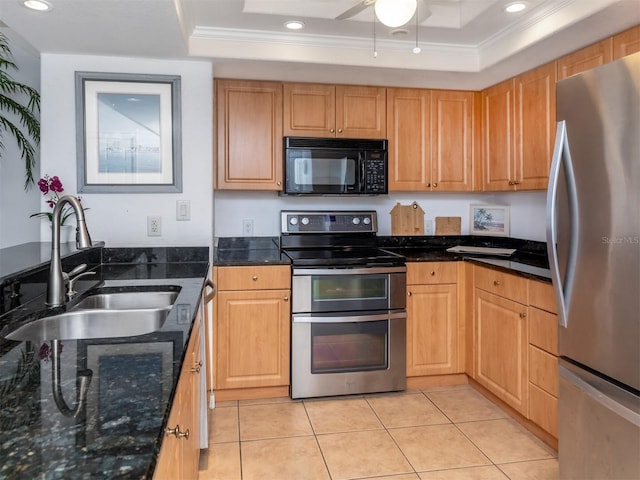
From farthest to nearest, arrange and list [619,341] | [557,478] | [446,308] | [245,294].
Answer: [446,308], [245,294], [557,478], [619,341]

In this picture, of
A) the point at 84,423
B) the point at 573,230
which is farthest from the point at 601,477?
the point at 84,423

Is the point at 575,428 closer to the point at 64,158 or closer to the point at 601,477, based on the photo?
the point at 601,477

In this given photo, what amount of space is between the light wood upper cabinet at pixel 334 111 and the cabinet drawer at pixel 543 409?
1876mm

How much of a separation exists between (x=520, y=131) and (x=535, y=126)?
14 cm

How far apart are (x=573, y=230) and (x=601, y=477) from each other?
2.95ft

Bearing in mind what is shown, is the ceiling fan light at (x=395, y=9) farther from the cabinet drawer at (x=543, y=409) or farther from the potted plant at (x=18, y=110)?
the potted plant at (x=18, y=110)

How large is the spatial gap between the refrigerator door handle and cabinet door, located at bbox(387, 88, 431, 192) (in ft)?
4.96

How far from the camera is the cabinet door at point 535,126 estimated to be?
2.68m

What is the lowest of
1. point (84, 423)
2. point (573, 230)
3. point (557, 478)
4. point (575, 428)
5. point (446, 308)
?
point (557, 478)

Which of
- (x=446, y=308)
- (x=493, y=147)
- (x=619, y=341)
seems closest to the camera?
(x=619, y=341)

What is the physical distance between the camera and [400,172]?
3.29 metres

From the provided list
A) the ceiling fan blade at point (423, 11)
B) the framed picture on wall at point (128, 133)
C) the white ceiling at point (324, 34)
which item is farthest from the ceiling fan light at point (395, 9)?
the framed picture on wall at point (128, 133)

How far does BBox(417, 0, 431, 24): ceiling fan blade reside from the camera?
224 centimetres

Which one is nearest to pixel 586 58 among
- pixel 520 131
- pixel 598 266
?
pixel 520 131
